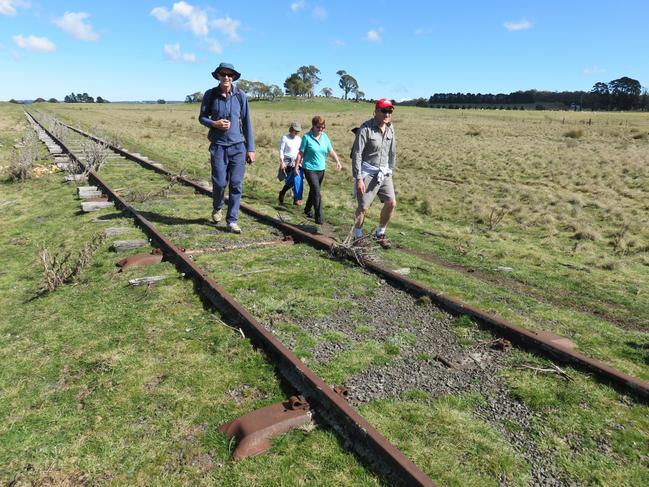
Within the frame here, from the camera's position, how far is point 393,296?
5.43 m

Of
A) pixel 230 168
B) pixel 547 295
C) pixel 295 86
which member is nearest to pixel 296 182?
pixel 230 168

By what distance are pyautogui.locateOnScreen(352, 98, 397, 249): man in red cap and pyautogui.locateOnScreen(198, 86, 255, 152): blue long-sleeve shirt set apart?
1628 mm

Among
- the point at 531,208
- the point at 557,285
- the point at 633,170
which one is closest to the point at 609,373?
the point at 557,285

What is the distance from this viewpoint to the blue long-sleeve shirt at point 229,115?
7.23m

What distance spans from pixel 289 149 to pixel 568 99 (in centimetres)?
12076

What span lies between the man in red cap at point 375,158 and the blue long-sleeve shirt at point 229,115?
5.34 ft

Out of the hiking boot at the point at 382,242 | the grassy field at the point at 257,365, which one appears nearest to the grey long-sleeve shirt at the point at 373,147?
the hiking boot at the point at 382,242

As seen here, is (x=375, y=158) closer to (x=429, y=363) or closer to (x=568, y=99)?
(x=429, y=363)

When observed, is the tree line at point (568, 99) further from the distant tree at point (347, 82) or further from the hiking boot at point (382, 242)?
the hiking boot at point (382, 242)

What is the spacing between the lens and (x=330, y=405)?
3160mm

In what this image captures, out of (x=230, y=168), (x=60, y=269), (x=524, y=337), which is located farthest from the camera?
(x=230, y=168)

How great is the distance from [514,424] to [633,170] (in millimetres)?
19285

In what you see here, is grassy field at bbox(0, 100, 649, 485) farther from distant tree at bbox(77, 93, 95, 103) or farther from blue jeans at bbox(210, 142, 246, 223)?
distant tree at bbox(77, 93, 95, 103)

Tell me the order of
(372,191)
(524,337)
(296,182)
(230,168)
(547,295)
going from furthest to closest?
(296,182) → (230,168) → (372,191) → (547,295) → (524,337)
